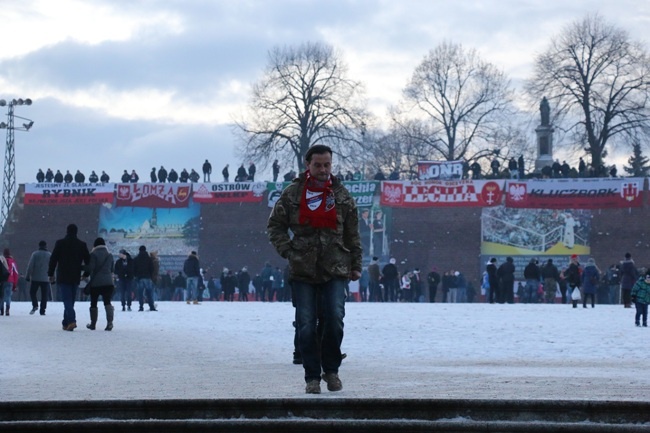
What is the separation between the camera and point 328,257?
9.97 meters

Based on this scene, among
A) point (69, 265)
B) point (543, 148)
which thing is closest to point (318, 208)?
point (69, 265)

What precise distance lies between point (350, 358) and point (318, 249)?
5.59 m

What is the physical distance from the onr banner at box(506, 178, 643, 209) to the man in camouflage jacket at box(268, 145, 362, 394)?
49897 millimetres

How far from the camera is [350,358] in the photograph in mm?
15391

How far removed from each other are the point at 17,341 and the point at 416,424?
11.6 metres

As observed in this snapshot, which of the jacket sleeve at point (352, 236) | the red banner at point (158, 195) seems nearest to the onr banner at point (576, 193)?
the red banner at point (158, 195)

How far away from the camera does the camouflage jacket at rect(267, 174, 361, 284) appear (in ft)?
32.7

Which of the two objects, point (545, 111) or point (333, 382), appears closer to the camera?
point (333, 382)

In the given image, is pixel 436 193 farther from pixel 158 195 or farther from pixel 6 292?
pixel 6 292

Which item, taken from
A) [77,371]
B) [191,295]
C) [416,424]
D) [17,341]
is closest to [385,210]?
[191,295]

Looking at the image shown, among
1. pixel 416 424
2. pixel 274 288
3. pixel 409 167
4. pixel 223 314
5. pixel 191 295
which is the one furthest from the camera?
pixel 409 167

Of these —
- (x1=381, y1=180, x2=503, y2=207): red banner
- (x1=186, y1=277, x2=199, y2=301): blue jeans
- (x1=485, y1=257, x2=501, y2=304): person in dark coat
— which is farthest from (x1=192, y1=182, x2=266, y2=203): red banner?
(x1=186, y1=277, x2=199, y2=301): blue jeans

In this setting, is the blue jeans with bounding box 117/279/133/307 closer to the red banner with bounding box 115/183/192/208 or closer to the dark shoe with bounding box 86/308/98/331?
the dark shoe with bounding box 86/308/98/331

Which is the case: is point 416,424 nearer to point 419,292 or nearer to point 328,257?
point 328,257
